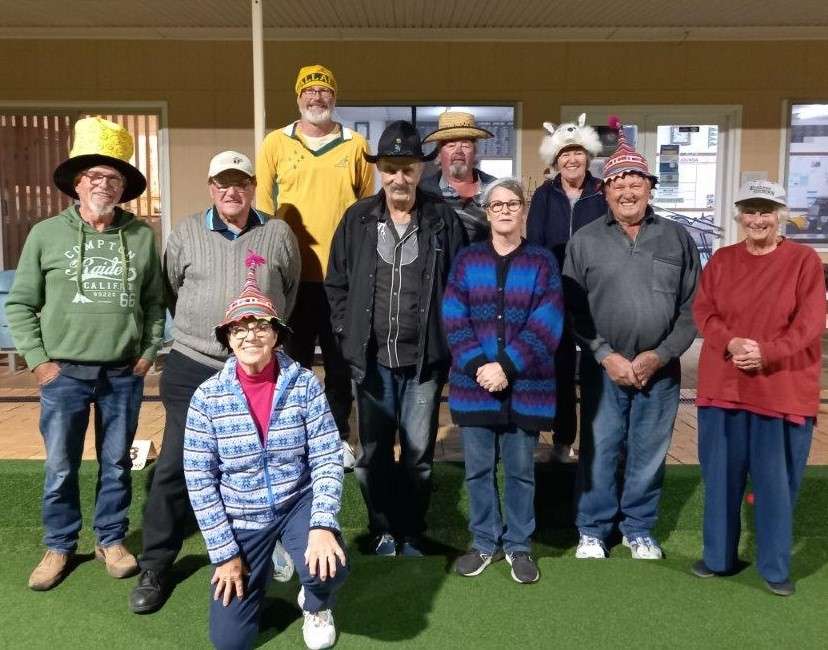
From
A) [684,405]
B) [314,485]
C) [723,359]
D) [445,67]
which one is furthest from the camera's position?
[445,67]

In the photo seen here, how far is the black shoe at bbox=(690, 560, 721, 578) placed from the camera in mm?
2688

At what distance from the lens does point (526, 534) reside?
8.68 ft

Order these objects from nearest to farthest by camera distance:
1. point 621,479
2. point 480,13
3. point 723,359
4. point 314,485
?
point 314,485 → point 723,359 → point 621,479 → point 480,13

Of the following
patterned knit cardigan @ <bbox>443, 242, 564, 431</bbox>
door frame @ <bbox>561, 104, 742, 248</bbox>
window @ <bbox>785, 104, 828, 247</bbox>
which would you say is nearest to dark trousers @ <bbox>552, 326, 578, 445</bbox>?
patterned knit cardigan @ <bbox>443, 242, 564, 431</bbox>

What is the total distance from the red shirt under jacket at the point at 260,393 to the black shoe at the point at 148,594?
2.32ft

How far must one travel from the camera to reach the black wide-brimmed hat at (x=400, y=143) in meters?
2.59

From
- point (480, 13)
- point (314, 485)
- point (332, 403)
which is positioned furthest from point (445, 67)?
point (314, 485)

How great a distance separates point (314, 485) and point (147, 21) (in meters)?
5.13

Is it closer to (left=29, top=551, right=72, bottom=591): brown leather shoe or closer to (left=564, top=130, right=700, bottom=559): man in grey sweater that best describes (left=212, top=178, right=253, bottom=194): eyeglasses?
(left=564, top=130, right=700, bottom=559): man in grey sweater

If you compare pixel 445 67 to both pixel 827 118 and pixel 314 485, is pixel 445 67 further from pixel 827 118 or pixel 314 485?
pixel 314 485

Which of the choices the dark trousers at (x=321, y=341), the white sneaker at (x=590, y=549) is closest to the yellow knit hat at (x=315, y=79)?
the dark trousers at (x=321, y=341)

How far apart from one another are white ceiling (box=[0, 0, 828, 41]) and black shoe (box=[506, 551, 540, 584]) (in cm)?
424

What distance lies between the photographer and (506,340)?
2551mm

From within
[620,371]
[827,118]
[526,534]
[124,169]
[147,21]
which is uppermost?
[147,21]
